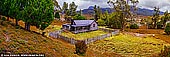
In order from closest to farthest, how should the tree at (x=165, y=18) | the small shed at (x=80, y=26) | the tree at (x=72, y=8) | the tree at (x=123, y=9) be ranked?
the small shed at (x=80, y=26), the tree at (x=123, y=9), the tree at (x=165, y=18), the tree at (x=72, y=8)

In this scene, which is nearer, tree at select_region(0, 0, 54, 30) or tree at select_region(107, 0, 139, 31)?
tree at select_region(0, 0, 54, 30)

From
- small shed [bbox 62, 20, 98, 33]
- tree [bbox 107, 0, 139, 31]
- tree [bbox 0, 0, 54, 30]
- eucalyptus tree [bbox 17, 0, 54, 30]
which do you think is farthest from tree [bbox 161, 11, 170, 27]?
eucalyptus tree [bbox 17, 0, 54, 30]

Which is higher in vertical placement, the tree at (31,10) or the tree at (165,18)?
the tree at (31,10)

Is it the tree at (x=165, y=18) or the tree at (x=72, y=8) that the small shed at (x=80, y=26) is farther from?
the tree at (x=72, y=8)

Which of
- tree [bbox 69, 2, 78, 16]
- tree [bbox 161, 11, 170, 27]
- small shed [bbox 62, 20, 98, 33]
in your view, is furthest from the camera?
tree [bbox 69, 2, 78, 16]

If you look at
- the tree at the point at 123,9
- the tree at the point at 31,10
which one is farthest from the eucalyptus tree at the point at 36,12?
the tree at the point at 123,9

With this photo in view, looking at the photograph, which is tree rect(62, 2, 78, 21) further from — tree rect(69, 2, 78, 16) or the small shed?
the small shed

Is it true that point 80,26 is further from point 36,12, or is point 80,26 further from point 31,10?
point 31,10

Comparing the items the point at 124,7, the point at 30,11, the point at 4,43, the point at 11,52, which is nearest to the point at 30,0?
the point at 30,11

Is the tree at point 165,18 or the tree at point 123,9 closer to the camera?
the tree at point 123,9

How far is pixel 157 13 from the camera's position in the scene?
72125mm

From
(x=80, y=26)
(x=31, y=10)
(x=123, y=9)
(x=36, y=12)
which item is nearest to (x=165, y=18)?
(x=123, y=9)

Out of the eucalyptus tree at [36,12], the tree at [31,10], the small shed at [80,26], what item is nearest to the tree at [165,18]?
the small shed at [80,26]

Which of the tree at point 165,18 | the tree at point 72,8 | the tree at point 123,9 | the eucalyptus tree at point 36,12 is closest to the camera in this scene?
the eucalyptus tree at point 36,12
